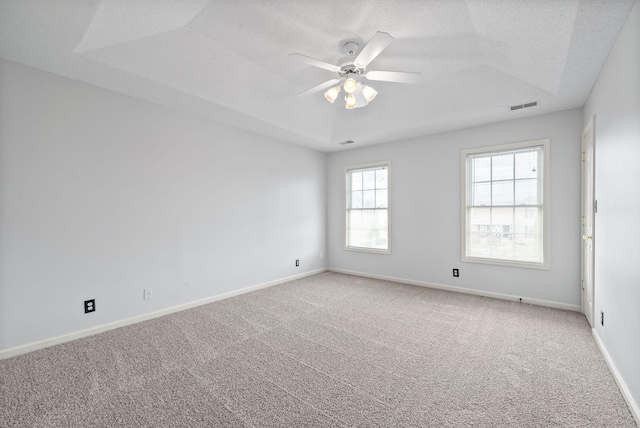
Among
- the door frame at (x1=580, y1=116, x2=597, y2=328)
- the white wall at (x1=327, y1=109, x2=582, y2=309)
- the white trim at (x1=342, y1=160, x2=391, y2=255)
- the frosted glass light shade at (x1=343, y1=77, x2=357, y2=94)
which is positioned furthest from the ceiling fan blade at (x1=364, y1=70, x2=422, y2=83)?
the white trim at (x1=342, y1=160, x2=391, y2=255)

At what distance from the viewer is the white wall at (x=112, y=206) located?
8.30ft

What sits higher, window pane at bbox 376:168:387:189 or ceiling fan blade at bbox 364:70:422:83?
ceiling fan blade at bbox 364:70:422:83

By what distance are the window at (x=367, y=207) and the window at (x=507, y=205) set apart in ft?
4.44

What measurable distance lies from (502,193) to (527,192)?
286 mm

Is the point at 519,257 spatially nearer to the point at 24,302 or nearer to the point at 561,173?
the point at 561,173

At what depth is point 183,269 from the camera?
12.1ft

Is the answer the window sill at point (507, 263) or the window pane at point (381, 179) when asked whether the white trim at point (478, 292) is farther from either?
the window pane at point (381, 179)

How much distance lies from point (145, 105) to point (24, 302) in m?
2.27

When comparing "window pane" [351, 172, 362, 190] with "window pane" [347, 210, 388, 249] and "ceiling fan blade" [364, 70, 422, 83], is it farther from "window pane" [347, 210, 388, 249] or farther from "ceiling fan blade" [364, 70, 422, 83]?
"ceiling fan blade" [364, 70, 422, 83]

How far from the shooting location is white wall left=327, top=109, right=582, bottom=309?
3555 mm

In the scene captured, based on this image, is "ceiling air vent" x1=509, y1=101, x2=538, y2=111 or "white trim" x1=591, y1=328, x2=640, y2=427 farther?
"ceiling air vent" x1=509, y1=101, x2=538, y2=111

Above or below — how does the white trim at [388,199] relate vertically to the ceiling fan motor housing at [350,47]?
below

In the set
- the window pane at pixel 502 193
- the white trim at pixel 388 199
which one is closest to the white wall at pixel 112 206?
the white trim at pixel 388 199

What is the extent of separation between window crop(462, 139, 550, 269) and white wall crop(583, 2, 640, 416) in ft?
3.50
